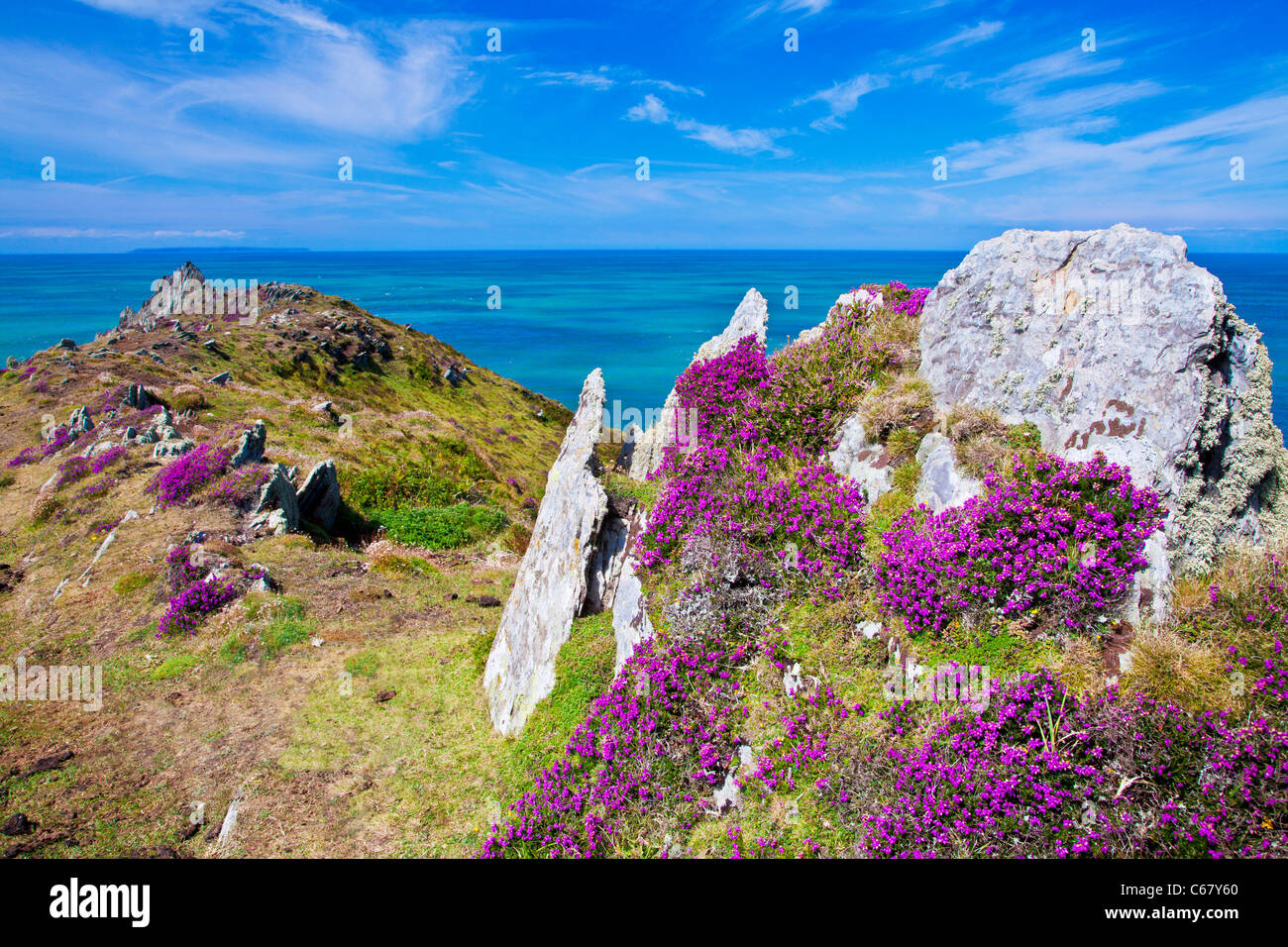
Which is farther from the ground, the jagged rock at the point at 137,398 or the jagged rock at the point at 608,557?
the jagged rock at the point at 137,398

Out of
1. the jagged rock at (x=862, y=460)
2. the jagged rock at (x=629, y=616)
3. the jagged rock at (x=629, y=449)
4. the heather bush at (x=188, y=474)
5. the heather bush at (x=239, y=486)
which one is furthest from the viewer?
the heather bush at (x=188, y=474)

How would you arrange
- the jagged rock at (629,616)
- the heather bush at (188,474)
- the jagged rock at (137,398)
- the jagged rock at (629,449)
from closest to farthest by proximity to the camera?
1. the jagged rock at (629,616)
2. the jagged rock at (629,449)
3. the heather bush at (188,474)
4. the jagged rock at (137,398)

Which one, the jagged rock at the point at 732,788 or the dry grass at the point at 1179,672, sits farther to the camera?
the jagged rock at the point at 732,788

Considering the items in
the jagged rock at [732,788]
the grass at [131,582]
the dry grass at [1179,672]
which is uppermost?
the dry grass at [1179,672]

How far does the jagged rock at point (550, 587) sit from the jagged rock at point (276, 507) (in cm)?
1451

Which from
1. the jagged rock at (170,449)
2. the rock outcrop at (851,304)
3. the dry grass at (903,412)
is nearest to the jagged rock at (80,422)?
the jagged rock at (170,449)

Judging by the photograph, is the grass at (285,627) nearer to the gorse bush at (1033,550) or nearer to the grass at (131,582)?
the grass at (131,582)

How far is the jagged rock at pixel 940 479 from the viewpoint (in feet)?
33.2

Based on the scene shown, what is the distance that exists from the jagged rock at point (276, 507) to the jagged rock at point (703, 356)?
644 inches

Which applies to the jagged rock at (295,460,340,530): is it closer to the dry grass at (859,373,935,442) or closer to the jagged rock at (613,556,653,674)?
the jagged rock at (613,556,653,674)

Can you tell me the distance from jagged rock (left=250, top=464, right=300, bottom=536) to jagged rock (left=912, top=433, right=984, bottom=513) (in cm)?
2594

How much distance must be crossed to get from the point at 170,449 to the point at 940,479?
36152mm

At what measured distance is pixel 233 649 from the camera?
1909cm

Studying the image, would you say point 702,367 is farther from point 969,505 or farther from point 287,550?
point 287,550
